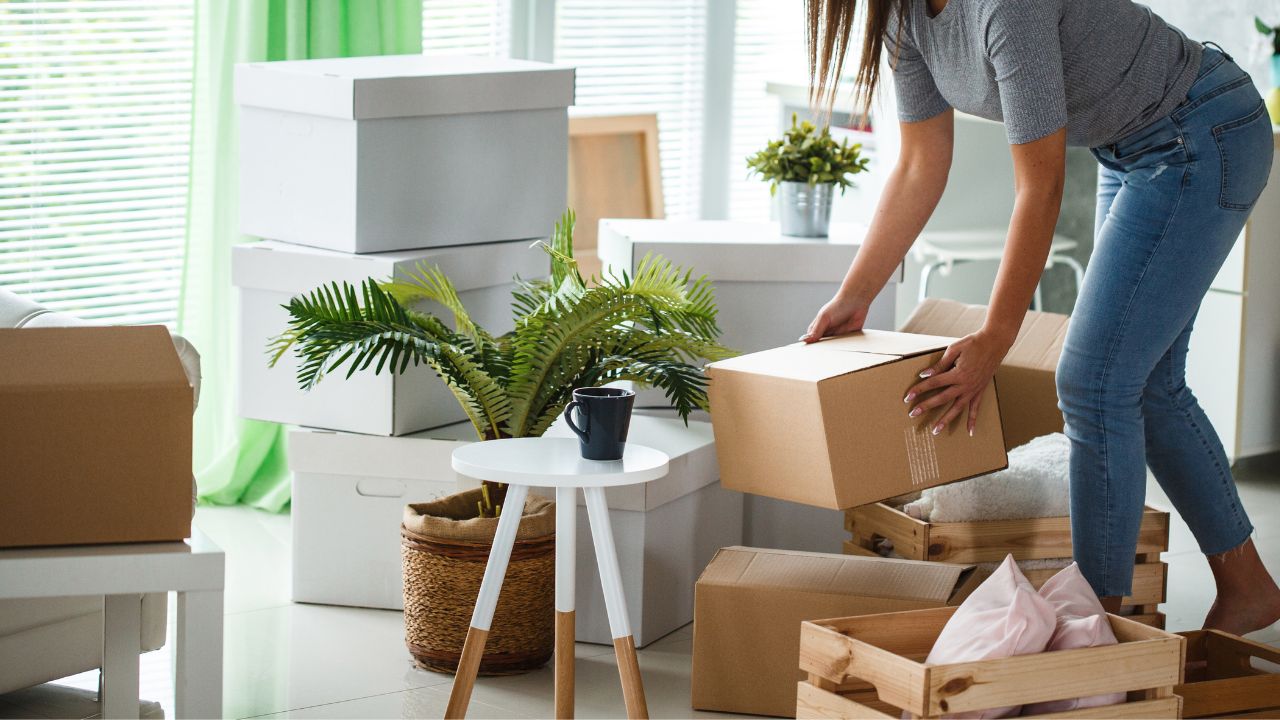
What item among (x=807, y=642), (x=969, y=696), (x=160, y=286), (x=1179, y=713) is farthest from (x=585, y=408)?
(x=160, y=286)

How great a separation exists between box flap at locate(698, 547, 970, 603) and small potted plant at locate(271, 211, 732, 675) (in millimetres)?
240

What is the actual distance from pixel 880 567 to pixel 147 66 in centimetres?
191

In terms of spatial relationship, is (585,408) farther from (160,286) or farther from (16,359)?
(160,286)

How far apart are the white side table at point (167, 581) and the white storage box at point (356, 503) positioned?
85 centimetres

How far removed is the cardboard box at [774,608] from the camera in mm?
1987

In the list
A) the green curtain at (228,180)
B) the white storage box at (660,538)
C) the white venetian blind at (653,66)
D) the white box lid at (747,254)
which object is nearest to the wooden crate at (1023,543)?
the white storage box at (660,538)

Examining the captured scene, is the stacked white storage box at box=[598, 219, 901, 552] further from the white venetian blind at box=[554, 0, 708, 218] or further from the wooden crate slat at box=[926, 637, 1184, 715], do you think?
the white venetian blind at box=[554, 0, 708, 218]

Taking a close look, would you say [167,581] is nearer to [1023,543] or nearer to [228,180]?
[1023,543]

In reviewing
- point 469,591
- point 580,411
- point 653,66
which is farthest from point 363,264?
point 653,66

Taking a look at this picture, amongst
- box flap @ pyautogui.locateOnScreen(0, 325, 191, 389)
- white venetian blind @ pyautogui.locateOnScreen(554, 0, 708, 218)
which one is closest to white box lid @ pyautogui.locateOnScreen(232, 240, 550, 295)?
box flap @ pyautogui.locateOnScreen(0, 325, 191, 389)

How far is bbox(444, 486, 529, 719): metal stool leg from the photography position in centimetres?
187

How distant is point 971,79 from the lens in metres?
1.83

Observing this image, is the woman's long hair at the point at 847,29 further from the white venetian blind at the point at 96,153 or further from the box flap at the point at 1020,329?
the white venetian blind at the point at 96,153

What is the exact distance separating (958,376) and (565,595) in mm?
569
